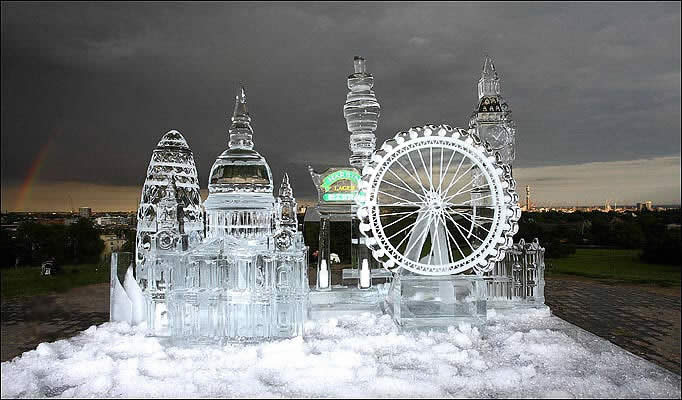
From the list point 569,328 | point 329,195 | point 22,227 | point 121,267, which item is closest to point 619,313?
point 569,328

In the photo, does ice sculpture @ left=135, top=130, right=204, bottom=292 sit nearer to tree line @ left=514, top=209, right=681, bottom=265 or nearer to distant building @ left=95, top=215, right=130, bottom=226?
distant building @ left=95, top=215, right=130, bottom=226

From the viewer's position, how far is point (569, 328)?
8.38 meters

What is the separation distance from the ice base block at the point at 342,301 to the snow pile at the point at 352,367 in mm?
1090

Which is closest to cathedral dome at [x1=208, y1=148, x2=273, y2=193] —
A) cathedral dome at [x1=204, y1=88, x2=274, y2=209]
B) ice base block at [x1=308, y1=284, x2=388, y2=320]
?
cathedral dome at [x1=204, y1=88, x2=274, y2=209]

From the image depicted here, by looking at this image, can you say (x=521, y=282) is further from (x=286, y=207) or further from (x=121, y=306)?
(x=121, y=306)

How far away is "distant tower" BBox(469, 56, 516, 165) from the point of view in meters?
10.7

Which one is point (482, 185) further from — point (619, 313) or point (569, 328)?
point (619, 313)

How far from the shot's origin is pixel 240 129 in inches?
375

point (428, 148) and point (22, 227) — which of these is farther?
point (22, 227)

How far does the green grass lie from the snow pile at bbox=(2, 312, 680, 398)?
2940 mm

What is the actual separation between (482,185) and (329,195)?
9.65 feet

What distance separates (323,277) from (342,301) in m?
0.62

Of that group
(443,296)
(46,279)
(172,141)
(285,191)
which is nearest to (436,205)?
(443,296)

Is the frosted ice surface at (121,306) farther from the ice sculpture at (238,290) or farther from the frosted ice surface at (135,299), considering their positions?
the ice sculpture at (238,290)
